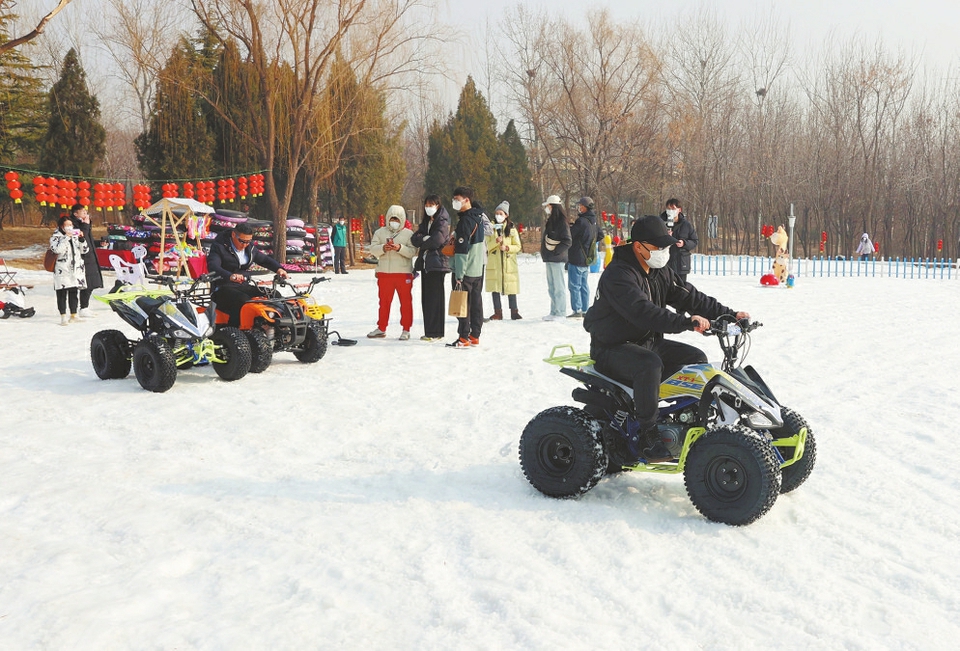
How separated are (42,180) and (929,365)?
1741cm

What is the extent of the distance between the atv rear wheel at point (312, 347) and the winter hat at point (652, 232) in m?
5.17

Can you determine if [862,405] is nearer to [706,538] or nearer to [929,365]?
[929,365]

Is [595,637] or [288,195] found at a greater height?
[288,195]

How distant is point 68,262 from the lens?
12.2 metres

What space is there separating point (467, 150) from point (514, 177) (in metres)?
3.63

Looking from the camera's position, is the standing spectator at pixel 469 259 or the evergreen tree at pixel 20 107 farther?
the evergreen tree at pixel 20 107

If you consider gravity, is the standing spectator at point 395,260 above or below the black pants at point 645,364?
above

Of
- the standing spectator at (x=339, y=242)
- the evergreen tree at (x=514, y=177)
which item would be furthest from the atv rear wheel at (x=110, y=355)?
the evergreen tree at (x=514, y=177)

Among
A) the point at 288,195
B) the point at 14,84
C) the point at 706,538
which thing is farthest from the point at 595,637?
the point at 14,84

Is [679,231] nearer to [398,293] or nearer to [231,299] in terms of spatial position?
[398,293]

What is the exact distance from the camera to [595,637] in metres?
3.21

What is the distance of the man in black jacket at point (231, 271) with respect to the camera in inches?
342

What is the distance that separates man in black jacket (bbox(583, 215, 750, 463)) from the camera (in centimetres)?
452

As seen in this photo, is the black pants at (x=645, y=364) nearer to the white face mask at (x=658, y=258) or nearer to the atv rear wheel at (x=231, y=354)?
the white face mask at (x=658, y=258)
